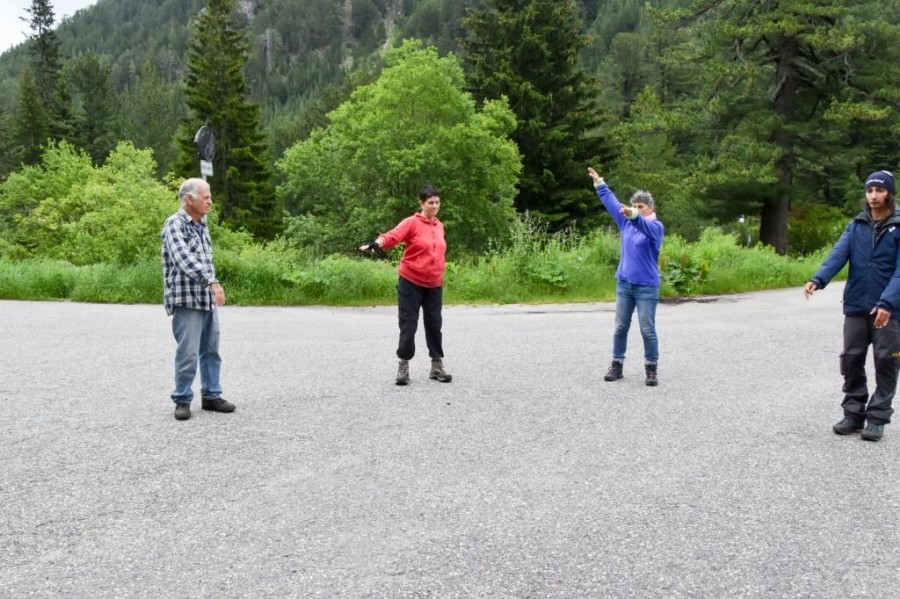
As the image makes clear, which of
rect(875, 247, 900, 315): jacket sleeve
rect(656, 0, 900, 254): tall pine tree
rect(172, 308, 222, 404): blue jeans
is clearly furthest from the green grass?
rect(656, 0, 900, 254): tall pine tree

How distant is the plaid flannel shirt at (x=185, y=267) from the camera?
5656 mm

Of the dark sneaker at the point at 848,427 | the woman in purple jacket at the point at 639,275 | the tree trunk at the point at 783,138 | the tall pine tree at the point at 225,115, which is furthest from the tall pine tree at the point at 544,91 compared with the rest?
the dark sneaker at the point at 848,427

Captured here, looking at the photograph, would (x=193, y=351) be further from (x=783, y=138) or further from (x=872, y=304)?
(x=783, y=138)

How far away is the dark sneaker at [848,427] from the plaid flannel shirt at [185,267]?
5081 millimetres

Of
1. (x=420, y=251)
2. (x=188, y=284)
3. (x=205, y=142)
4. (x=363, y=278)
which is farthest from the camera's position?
(x=363, y=278)

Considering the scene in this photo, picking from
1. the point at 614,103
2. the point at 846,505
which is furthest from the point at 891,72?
the point at 614,103

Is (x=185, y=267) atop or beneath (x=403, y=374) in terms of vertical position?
atop

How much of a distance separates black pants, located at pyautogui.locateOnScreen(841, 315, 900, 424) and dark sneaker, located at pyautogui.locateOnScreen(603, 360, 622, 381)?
2.18 meters

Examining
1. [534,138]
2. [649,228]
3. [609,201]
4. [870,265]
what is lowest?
[870,265]

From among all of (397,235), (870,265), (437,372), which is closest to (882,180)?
(870,265)

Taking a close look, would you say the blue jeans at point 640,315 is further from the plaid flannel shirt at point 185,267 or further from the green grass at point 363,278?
the green grass at point 363,278

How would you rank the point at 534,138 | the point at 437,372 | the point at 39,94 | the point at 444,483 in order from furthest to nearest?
1. the point at 39,94
2. the point at 534,138
3. the point at 437,372
4. the point at 444,483

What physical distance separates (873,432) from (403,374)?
405 centimetres

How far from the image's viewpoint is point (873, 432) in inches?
207
